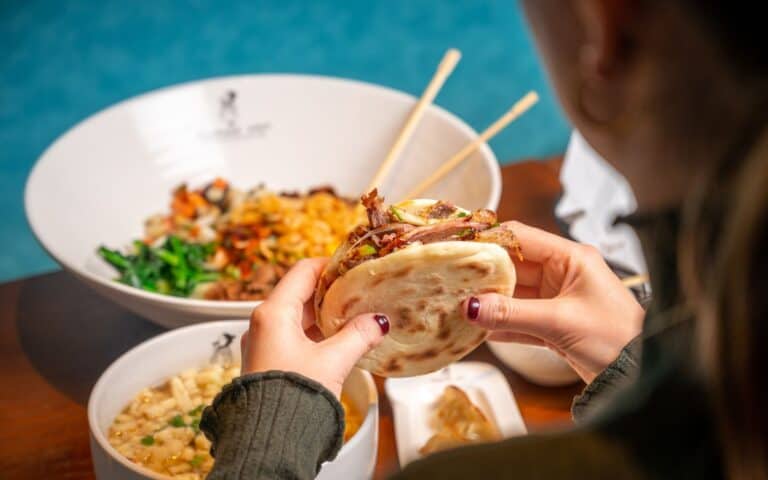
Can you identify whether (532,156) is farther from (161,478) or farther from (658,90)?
(658,90)

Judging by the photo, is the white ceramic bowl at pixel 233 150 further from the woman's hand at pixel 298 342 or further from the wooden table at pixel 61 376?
the woman's hand at pixel 298 342

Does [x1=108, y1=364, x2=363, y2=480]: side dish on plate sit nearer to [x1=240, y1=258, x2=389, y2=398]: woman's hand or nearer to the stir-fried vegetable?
[x1=240, y1=258, x2=389, y2=398]: woman's hand

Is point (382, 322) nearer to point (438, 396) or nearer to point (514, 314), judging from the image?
point (514, 314)

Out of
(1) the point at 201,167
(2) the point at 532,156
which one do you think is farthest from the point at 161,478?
(2) the point at 532,156

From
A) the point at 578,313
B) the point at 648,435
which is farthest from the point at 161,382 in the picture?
the point at 648,435

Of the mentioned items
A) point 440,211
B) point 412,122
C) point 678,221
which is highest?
point 678,221
